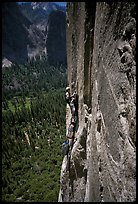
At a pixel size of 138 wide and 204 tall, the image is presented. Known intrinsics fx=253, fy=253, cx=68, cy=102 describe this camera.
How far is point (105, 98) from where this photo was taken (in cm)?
848

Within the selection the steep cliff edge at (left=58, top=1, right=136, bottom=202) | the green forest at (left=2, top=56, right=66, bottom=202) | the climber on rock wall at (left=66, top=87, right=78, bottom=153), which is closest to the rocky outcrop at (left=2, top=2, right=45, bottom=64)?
the green forest at (left=2, top=56, right=66, bottom=202)

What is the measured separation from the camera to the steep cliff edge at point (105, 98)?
6.50 meters

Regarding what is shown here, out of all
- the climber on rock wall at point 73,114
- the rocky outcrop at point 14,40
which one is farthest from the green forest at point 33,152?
the rocky outcrop at point 14,40

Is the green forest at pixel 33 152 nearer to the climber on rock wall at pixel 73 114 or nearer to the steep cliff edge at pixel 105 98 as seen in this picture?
the climber on rock wall at pixel 73 114

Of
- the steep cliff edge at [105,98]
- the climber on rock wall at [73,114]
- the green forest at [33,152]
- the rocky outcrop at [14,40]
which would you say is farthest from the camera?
the rocky outcrop at [14,40]

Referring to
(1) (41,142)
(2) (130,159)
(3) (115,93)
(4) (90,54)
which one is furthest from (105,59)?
(1) (41,142)

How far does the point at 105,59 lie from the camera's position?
8.37m

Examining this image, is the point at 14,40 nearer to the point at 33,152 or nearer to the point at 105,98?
the point at 33,152

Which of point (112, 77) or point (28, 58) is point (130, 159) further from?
point (28, 58)

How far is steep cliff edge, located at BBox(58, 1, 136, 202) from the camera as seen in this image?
21.3ft

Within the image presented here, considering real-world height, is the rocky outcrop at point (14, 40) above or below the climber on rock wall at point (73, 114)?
above

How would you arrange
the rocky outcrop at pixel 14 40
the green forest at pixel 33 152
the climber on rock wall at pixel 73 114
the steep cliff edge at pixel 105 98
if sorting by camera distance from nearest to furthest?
the steep cliff edge at pixel 105 98 < the climber on rock wall at pixel 73 114 < the green forest at pixel 33 152 < the rocky outcrop at pixel 14 40

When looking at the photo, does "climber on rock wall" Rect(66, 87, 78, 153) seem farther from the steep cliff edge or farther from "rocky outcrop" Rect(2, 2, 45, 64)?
"rocky outcrop" Rect(2, 2, 45, 64)

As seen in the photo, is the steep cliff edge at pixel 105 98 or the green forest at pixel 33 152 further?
the green forest at pixel 33 152
